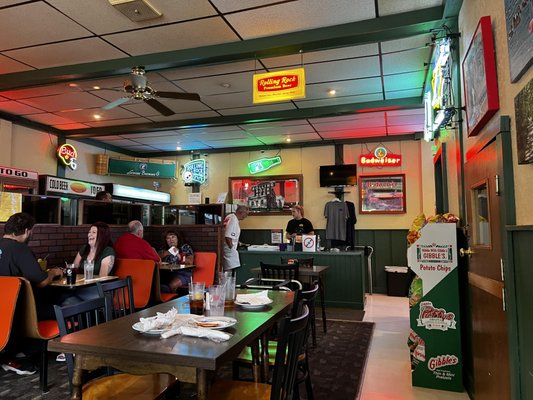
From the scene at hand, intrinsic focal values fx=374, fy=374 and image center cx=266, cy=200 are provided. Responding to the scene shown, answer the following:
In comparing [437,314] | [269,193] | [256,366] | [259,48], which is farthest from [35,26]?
[269,193]

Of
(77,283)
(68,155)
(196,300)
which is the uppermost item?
(68,155)

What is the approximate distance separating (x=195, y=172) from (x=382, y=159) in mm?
4648

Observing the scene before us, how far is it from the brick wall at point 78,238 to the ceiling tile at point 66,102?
2.12 meters

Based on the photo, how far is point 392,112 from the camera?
6699 millimetres

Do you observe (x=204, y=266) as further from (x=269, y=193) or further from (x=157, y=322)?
(x=269, y=193)

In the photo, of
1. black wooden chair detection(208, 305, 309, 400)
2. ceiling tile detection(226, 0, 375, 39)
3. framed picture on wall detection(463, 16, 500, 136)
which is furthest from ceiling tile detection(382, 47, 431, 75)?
black wooden chair detection(208, 305, 309, 400)

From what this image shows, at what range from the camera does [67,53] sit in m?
4.52

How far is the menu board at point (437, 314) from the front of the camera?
321cm

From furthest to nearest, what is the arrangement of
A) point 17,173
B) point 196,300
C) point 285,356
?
point 17,173
point 196,300
point 285,356

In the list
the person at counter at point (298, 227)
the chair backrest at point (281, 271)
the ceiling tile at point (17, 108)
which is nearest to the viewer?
the chair backrest at point (281, 271)

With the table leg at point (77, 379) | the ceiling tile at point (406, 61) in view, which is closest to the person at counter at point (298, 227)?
the ceiling tile at point (406, 61)

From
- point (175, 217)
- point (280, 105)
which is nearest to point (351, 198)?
point (280, 105)

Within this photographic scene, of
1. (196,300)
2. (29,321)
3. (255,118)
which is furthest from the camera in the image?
(255,118)

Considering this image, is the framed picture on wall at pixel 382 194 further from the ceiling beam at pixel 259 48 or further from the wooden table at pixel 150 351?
the wooden table at pixel 150 351
